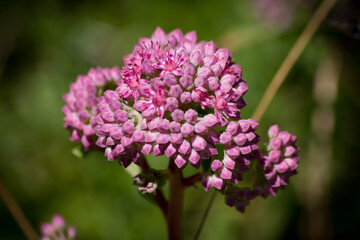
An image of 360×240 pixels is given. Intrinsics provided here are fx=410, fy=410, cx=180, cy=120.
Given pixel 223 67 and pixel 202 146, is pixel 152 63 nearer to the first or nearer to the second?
pixel 223 67

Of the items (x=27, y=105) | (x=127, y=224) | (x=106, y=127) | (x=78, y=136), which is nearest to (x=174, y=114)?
(x=106, y=127)

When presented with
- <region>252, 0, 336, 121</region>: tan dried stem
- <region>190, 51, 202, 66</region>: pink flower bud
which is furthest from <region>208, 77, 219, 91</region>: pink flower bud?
<region>252, 0, 336, 121</region>: tan dried stem

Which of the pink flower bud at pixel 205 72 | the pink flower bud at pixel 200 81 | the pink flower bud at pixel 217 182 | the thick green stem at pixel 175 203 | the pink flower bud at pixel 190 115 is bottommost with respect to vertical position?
the thick green stem at pixel 175 203

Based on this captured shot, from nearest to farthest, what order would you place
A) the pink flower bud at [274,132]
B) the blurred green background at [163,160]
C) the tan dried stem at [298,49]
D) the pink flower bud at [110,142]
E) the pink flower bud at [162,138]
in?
the pink flower bud at [162,138] → the pink flower bud at [110,142] → the pink flower bud at [274,132] → the tan dried stem at [298,49] → the blurred green background at [163,160]

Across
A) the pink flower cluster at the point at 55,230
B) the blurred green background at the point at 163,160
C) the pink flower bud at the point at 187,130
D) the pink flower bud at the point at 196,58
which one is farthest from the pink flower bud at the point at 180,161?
the blurred green background at the point at 163,160

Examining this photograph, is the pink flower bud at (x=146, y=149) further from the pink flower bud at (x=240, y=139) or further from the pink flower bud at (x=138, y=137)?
the pink flower bud at (x=240, y=139)

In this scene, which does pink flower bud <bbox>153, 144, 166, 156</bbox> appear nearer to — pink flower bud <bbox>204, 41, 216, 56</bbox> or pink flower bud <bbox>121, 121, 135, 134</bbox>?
pink flower bud <bbox>121, 121, 135, 134</bbox>
